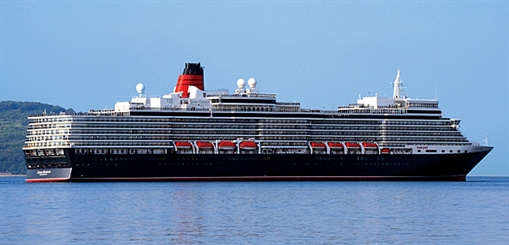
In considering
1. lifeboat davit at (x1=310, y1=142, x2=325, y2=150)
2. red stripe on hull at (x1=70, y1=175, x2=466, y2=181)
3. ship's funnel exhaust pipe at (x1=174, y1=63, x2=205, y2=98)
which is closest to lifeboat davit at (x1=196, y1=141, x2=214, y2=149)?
red stripe on hull at (x1=70, y1=175, x2=466, y2=181)

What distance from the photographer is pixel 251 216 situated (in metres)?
63.5

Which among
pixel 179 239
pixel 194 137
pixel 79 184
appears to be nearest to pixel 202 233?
pixel 179 239

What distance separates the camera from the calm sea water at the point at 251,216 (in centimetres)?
5228

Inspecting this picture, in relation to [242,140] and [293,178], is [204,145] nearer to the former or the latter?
[242,140]

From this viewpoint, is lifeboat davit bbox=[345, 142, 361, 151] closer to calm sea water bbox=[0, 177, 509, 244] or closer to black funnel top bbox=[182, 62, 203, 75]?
black funnel top bbox=[182, 62, 203, 75]

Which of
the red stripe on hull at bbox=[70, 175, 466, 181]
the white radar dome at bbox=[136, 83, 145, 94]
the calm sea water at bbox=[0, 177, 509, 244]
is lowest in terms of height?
the calm sea water at bbox=[0, 177, 509, 244]

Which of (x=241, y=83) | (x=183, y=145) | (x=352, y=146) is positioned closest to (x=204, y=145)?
(x=183, y=145)

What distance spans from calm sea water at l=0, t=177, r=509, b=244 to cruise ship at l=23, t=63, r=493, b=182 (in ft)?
41.6

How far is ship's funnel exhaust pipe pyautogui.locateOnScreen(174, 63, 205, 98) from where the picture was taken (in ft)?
387

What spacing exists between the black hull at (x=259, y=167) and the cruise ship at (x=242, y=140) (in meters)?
0.10

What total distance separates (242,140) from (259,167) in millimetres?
3255

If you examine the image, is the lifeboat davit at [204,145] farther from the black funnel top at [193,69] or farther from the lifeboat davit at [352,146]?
the lifeboat davit at [352,146]

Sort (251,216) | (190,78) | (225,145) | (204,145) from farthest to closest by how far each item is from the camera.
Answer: (190,78) → (225,145) → (204,145) → (251,216)

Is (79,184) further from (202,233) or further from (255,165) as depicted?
(202,233)
